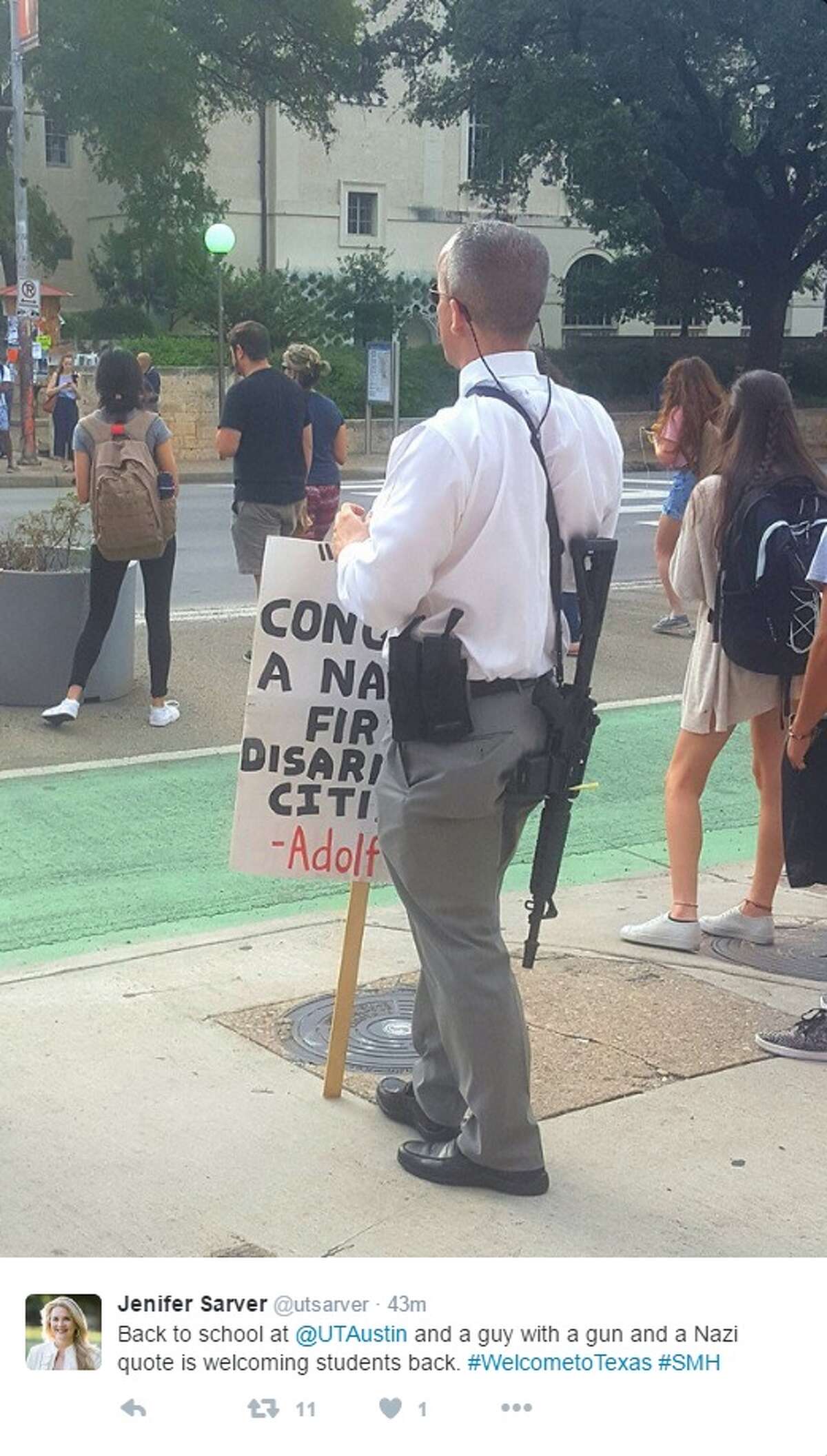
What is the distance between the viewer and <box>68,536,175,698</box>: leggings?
8.34 meters

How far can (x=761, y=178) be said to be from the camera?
134 feet

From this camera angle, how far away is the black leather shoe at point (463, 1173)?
3.73 m

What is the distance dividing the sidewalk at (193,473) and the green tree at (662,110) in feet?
27.6

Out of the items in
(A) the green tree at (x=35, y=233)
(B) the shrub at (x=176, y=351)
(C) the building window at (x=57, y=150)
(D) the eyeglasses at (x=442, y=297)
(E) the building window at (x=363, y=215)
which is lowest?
(B) the shrub at (x=176, y=351)

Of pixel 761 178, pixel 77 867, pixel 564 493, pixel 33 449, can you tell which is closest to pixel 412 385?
pixel 761 178

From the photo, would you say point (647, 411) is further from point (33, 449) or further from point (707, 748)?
point (707, 748)

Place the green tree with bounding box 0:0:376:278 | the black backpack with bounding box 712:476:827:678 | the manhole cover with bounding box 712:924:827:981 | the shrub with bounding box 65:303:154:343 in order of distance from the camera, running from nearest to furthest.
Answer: the black backpack with bounding box 712:476:827:678 < the manhole cover with bounding box 712:924:827:981 < the green tree with bounding box 0:0:376:278 < the shrub with bounding box 65:303:154:343

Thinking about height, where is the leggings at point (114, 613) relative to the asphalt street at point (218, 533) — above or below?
above

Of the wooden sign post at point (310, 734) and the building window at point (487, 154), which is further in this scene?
the building window at point (487, 154)

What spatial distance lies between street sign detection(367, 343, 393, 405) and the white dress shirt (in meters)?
27.1

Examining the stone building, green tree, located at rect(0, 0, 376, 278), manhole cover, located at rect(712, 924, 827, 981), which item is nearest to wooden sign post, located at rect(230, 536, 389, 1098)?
manhole cover, located at rect(712, 924, 827, 981)

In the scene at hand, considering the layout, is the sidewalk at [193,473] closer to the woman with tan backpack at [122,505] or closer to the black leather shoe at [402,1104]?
the woman with tan backpack at [122,505]

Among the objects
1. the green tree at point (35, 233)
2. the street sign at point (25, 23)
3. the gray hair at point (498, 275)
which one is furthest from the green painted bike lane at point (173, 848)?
the green tree at point (35, 233)

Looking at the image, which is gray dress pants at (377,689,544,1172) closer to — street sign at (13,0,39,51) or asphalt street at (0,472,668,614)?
asphalt street at (0,472,668,614)
